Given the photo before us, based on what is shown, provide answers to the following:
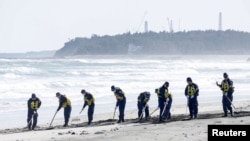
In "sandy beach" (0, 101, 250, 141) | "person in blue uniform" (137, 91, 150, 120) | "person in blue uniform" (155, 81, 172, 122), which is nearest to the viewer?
"sandy beach" (0, 101, 250, 141)

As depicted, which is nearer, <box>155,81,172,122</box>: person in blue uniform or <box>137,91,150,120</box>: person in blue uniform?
<box>155,81,172,122</box>: person in blue uniform

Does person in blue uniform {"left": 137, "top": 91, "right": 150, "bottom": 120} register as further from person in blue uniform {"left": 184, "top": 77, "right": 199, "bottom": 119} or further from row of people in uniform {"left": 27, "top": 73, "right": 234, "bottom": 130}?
person in blue uniform {"left": 184, "top": 77, "right": 199, "bottom": 119}

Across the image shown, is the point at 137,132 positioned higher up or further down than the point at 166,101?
further down

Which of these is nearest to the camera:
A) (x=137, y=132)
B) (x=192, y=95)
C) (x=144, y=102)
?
(x=137, y=132)

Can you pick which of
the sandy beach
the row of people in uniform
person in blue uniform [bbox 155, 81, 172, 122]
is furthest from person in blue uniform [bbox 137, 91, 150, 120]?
person in blue uniform [bbox 155, 81, 172, 122]

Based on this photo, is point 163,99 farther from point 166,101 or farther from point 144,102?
point 144,102

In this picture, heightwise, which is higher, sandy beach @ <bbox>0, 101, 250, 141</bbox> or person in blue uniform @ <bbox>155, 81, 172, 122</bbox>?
person in blue uniform @ <bbox>155, 81, 172, 122</bbox>

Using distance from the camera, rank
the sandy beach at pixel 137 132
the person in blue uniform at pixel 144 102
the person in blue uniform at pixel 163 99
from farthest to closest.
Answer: the person in blue uniform at pixel 144 102
the person in blue uniform at pixel 163 99
the sandy beach at pixel 137 132

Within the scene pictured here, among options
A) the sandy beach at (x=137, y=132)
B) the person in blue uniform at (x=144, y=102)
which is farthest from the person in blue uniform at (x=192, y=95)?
the person in blue uniform at (x=144, y=102)

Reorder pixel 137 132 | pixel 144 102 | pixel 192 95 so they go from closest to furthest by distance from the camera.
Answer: pixel 137 132
pixel 192 95
pixel 144 102

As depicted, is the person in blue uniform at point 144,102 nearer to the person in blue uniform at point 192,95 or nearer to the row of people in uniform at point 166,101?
the row of people in uniform at point 166,101

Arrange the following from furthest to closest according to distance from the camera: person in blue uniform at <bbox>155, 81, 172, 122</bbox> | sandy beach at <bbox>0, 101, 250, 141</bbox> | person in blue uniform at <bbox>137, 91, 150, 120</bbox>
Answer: person in blue uniform at <bbox>137, 91, 150, 120</bbox> < person in blue uniform at <bbox>155, 81, 172, 122</bbox> < sandy beach at <bbox>0, 101, 250, 141</bbox>

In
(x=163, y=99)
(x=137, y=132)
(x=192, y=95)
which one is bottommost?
(x=137, y=132)

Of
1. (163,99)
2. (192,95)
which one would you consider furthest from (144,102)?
(192,95)
